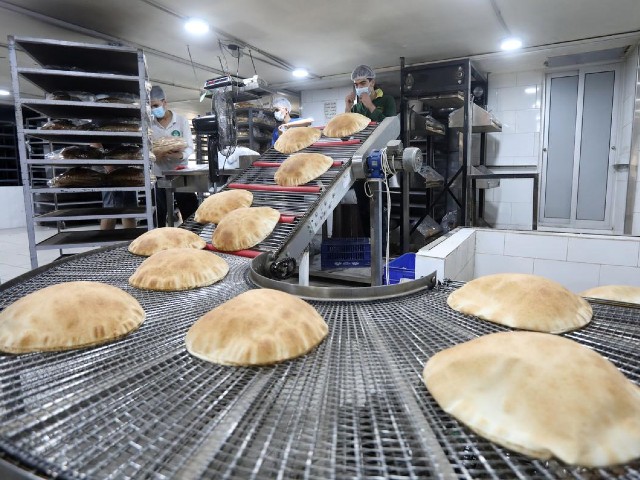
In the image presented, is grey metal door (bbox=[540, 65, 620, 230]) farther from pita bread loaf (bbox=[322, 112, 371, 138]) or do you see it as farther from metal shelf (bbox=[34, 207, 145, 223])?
metal shelf (bbox=[34, 207, 145, 223])

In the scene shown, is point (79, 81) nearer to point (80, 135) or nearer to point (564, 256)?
point (80, 135)

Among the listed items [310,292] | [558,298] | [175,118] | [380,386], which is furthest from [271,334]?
[175,118]


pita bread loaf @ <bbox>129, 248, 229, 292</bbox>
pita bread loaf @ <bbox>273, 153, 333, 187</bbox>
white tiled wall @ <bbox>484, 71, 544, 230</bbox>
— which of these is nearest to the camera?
pita bread loaf @ <bbox>129, 248, 229, 292</bbox>

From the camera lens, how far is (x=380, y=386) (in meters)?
0.60

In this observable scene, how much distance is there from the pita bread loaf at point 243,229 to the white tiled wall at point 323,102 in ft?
18.6

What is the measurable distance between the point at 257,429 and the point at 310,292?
1.77 ft

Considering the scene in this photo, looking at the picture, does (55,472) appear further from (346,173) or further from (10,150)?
(10,150)

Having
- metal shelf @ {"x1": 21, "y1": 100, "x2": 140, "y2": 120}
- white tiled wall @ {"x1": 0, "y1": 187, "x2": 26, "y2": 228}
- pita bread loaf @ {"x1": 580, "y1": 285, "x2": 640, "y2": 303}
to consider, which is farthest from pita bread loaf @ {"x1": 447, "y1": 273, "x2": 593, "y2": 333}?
white tiled wall @ {"x1": 0, "y1": 187, "x2": 26, "y2": 228}

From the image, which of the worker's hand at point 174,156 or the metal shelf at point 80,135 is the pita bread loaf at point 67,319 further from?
the worker's hand at point 174,156

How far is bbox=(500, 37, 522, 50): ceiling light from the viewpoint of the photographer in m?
4.59

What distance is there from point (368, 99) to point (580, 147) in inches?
146

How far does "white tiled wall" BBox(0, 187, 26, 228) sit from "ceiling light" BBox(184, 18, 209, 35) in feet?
20.2

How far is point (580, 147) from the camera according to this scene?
5.64 m

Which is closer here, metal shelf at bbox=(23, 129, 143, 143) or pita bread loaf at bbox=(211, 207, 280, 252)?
pita bread loaf at bbox=(211, 207, 280, 252)
